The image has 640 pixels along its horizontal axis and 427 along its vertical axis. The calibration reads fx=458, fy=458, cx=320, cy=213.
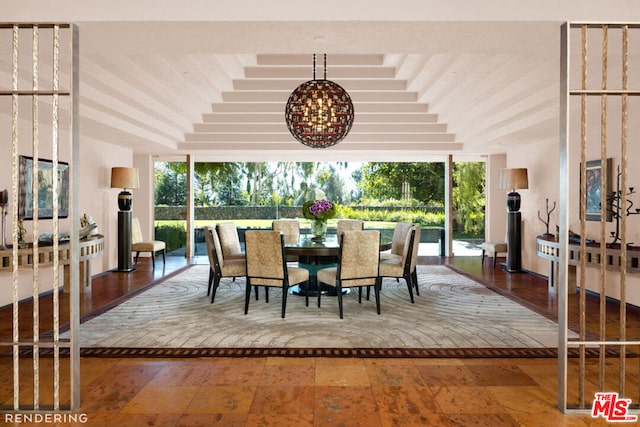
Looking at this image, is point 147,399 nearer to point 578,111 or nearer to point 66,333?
point 66,333

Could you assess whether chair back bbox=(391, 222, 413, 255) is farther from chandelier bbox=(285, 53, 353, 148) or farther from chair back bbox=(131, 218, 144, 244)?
chair back bbox=(131, 218, 144, 244)

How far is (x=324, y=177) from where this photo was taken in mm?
10016

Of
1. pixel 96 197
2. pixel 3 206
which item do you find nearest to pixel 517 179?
pixel 96 197

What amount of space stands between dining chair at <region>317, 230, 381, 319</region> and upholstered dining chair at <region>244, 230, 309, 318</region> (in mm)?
519

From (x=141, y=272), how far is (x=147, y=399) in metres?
5.04

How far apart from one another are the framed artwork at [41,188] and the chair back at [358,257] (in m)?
2.99

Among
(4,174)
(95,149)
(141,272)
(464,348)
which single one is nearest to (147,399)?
(464,348)

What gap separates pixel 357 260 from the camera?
461 centimetres

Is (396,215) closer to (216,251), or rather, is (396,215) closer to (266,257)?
(216,251)

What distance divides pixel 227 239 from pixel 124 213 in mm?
2455

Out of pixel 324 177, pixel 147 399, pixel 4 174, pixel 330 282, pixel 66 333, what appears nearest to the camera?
pixel 147 399

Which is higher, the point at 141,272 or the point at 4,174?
the point at 4,174

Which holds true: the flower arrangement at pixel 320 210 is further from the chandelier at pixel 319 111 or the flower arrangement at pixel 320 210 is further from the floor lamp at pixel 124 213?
the floor lamp at pixel 124 213

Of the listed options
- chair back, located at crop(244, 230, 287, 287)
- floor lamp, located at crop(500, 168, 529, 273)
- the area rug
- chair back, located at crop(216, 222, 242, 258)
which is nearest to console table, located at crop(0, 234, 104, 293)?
the area rug
